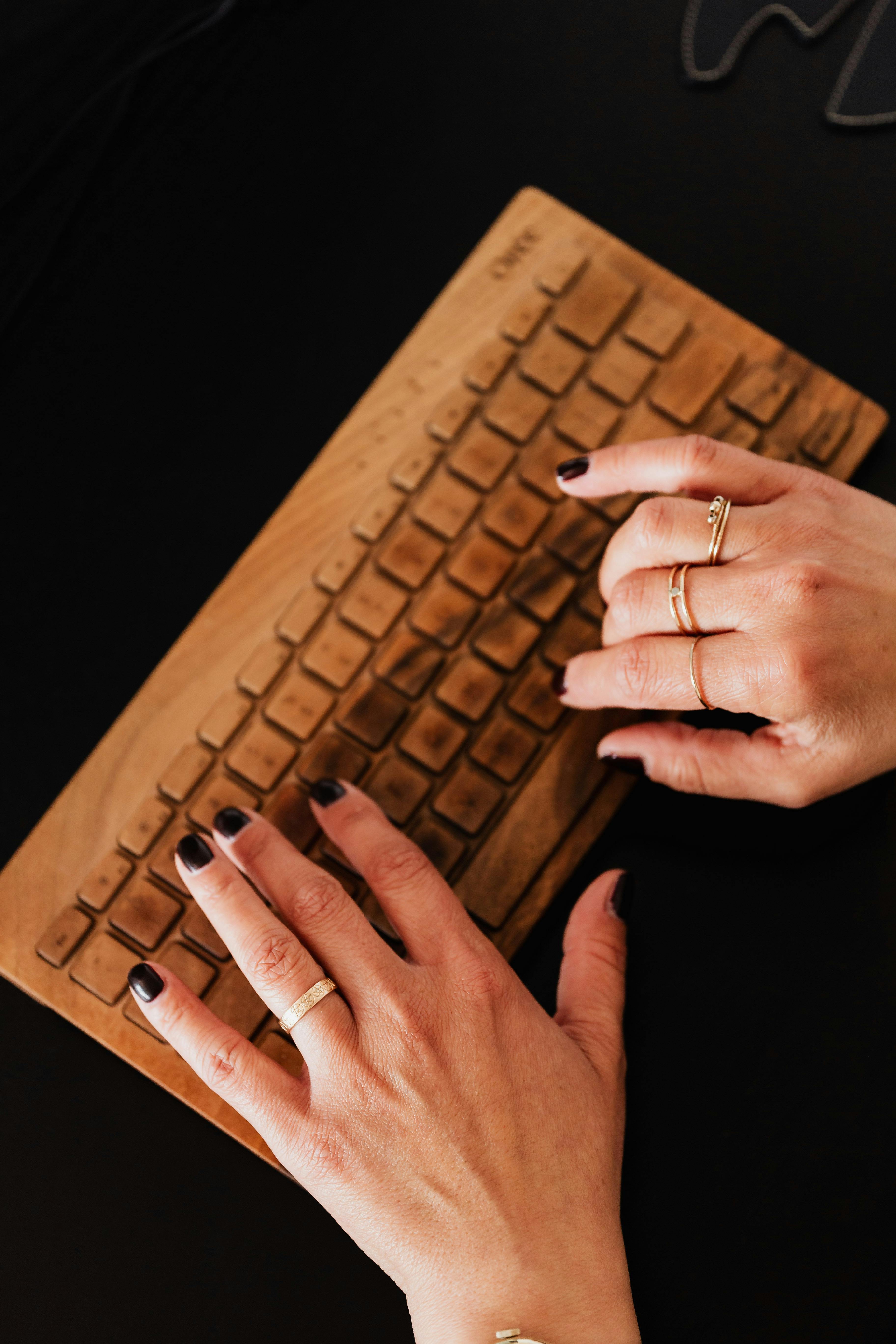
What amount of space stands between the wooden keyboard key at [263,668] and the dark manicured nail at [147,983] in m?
0.24

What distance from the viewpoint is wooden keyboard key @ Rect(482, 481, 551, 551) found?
86 centimetres

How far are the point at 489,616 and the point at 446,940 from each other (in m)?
0.28

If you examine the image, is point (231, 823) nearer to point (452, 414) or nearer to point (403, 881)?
point (403, 881)

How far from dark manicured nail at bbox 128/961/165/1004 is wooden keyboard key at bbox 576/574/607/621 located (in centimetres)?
47

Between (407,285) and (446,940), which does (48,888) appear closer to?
(446,940)

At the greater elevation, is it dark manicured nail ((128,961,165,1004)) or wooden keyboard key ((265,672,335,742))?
wooden keyboard key ((265,672,335,742))

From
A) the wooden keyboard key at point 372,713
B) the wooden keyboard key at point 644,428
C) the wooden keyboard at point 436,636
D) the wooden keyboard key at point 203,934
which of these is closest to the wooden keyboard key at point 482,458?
the wooden keyboard at point 436,636

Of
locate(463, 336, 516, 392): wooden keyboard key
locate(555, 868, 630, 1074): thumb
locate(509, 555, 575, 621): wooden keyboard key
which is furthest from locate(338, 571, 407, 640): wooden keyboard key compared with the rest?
locate(555, 868, 630, 1074): thumb

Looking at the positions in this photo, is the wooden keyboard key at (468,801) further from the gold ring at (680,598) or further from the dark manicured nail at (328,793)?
the gold ring at (680,598)

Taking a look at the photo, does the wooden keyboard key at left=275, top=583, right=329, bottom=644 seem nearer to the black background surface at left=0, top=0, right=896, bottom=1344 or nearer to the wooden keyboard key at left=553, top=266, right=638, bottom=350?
the black background surface at left=0, top=0, right=896, bottom=1344

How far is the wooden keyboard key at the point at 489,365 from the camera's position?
88 centimetres

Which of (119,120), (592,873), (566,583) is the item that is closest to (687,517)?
(566,583)

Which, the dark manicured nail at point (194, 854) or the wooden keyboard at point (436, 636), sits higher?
the wooden keyboard at point (436, 636)

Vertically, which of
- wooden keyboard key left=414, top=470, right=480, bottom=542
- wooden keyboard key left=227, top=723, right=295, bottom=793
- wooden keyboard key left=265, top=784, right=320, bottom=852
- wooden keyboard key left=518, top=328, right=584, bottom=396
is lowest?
wooden keyboard key left=265, top=784, right=320, bottom=852
